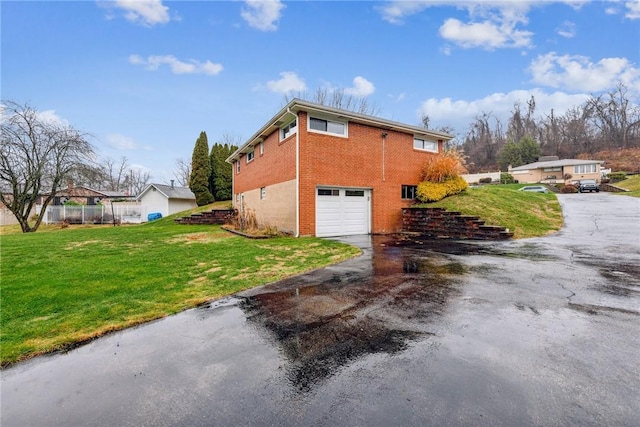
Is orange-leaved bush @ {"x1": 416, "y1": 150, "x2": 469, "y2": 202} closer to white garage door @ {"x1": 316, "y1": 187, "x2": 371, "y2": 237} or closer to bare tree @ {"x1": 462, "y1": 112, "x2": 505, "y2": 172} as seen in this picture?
white garage door @ {"x1": 316, "y1": 187, "x2": 371, "y2": 237}

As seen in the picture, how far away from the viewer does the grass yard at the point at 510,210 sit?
12.2 meters

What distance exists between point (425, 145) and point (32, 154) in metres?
27.6

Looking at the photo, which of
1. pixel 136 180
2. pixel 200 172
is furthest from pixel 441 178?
pixel 136 180

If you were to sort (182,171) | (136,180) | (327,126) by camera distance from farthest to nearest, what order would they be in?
(136,180) < (182,171) < (327,126)

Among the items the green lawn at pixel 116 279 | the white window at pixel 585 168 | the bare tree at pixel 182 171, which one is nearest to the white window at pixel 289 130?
the green lawn at pixel 116 279

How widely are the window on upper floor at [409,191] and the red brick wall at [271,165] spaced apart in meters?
6.11

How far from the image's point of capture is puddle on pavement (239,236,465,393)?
2824 millimetres

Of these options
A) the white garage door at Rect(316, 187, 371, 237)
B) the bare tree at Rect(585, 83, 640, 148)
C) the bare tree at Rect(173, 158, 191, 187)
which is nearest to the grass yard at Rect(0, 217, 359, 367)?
the white garage door at Rect(316, 187, 371, 237)

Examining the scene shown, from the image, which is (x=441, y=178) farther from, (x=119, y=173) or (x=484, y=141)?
(x=119, y=173)

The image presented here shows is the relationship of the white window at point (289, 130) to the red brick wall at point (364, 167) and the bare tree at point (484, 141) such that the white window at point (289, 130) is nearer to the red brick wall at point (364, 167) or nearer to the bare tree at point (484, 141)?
the red brick wall at point (364, 167)

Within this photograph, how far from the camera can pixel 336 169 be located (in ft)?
40.8

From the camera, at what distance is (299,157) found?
11.5 meters

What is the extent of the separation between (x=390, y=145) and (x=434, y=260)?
821 centimetres

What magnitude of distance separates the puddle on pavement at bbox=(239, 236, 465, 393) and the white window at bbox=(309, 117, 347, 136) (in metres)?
7.36
